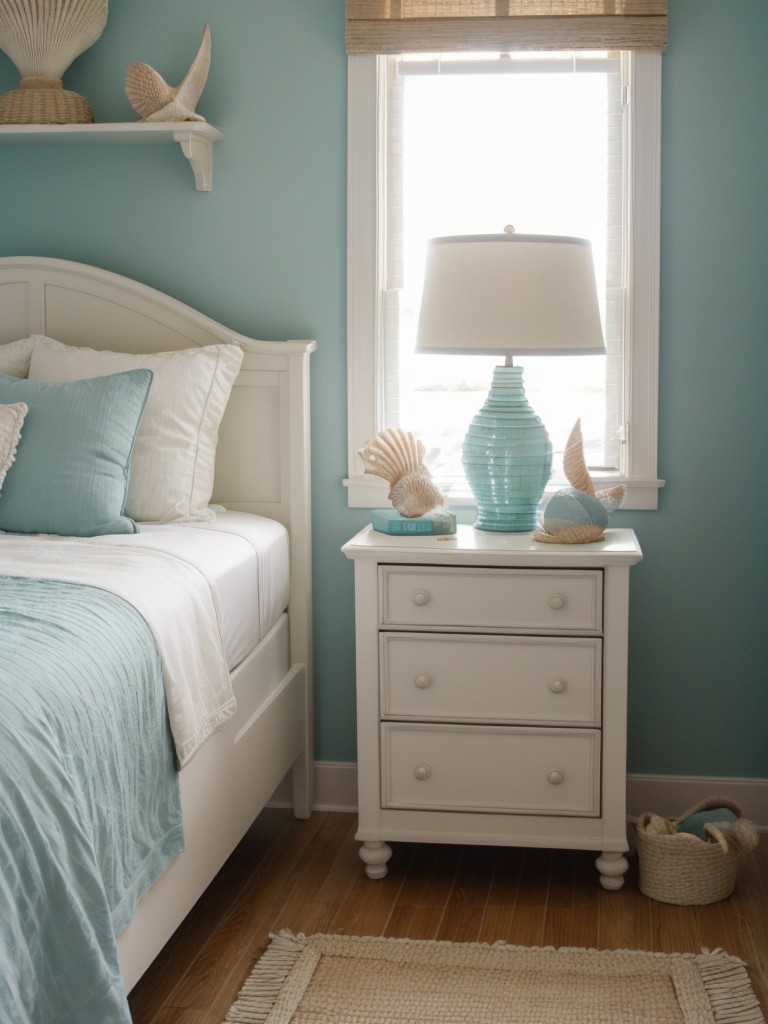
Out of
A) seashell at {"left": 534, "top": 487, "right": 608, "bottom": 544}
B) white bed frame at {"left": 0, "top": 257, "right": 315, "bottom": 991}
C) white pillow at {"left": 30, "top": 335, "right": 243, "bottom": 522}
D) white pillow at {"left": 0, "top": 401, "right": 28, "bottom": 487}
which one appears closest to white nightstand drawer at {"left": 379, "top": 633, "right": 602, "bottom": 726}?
seashell at {"left": 534, "top": 487, "right": 608, "bottom": 544}

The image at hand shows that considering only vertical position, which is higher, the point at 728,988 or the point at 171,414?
the point at 171,414

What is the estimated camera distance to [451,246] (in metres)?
2.35

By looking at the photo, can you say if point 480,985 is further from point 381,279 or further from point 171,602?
point 381,279

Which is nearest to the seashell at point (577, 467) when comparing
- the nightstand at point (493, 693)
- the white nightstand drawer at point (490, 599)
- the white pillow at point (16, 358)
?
the nightstand at point (493, 693)

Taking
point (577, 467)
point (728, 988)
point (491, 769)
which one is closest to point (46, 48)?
point (577, 467)

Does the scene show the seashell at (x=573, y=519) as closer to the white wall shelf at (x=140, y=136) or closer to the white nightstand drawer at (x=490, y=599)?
the white nightstand drawer at (x=490, y=599)

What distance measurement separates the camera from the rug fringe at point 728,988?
194cm

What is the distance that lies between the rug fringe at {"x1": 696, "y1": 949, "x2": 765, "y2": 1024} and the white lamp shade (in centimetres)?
121

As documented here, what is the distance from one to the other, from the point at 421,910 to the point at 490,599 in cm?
66

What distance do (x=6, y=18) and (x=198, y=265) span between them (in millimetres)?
717

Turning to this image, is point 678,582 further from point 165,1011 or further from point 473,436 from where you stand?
point 165,1011

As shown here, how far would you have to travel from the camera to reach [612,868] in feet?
7.95

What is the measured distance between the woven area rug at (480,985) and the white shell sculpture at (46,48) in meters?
1.96

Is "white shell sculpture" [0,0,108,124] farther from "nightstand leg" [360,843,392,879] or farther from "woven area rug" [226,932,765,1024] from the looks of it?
"woven area rug" [226,932,765,1024]
